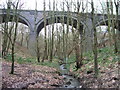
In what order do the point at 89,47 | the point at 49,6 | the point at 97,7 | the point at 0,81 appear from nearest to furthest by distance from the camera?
the point at 0,81
the point at 97,7
the point at 49,6
the point at 89,47

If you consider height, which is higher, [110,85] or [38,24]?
[38,24]

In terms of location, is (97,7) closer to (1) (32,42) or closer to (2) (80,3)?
(2) (80,3)

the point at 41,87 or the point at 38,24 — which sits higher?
the point at 38,24

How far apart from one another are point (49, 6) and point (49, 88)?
15027 mm

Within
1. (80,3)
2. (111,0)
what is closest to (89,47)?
(111,0)

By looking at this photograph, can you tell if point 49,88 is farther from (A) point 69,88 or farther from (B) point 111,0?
(B) point 111,0

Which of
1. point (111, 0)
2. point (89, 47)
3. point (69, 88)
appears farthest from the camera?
point (89, 47)

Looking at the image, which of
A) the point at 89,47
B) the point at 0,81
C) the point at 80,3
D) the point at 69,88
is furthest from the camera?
the point at 89,47

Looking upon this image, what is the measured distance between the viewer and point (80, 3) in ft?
43.2

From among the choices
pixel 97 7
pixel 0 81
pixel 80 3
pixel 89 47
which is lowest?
pixel 0 81

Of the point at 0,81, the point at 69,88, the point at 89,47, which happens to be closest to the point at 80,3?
the point at 69,88

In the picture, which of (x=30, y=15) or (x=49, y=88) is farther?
(x=30, y=15)

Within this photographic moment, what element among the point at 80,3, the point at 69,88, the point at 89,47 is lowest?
the point at 69,88

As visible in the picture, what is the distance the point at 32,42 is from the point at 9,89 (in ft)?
64.8
